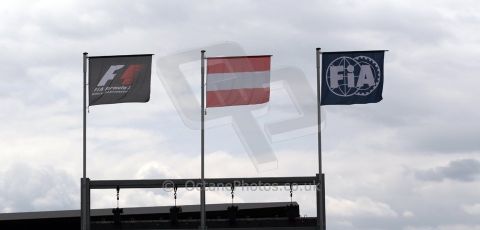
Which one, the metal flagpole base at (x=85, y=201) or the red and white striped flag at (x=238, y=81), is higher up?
the red and white striped flag at (x=238, y=81)

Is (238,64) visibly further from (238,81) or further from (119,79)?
(119,79)

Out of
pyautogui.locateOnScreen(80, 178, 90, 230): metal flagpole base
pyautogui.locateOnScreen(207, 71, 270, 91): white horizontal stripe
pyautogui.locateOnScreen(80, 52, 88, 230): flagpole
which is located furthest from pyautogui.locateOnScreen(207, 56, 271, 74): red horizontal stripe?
pyautogui.locateOnScreen(80, 178, 90, 230): metal flagpole base

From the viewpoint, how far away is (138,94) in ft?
155

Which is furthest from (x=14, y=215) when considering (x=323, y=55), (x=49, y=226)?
(x=323, y=55)

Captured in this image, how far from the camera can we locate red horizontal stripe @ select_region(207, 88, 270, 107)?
1855 inches

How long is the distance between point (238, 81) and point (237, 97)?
693 mm

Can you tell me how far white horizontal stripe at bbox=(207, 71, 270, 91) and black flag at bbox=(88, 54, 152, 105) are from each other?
9.20 ft

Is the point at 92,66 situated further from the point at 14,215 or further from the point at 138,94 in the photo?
the point at 14,215

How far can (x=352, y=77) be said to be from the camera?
47531 millimetres

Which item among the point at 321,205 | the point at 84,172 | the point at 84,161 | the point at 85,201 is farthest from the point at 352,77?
the point at 85,201

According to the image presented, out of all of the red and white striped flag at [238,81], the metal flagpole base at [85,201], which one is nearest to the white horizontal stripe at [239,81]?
the red and white striped flag at [238,81]

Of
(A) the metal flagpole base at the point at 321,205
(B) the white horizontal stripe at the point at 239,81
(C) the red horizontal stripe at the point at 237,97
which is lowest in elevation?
(A) the metal flagpole base at the point at 321,205

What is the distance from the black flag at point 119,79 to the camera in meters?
47.3

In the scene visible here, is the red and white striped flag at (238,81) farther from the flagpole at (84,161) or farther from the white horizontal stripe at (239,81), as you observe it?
the flagpole at (84,161)
